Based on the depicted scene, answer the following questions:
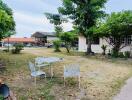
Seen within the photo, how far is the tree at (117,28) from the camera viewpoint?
94.7 feet

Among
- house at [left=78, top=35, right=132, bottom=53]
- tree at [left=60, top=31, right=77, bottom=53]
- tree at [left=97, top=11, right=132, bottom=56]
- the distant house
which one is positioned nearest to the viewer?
tree at [left=97, top=11, right=132, bottom=56]

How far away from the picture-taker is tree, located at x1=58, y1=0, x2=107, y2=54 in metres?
33.3

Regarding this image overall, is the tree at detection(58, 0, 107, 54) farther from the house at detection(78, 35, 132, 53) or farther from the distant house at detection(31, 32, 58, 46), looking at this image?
the distant house at detection(31, 32, 58, 46)

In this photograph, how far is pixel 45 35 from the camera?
75.1 metres

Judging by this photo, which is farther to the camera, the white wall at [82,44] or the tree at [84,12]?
the white wall at [82,44]

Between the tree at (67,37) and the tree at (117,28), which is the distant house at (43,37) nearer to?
the tree at (67,37)

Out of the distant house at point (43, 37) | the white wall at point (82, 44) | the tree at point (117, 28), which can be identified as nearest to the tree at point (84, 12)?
the tree at point (117, 28)

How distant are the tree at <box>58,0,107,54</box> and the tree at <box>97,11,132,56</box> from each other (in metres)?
2.19

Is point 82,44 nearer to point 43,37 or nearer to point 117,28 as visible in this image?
point 117,28

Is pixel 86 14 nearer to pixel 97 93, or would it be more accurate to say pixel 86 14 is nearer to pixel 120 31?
pixel 120 31

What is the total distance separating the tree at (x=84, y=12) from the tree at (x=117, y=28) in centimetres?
219

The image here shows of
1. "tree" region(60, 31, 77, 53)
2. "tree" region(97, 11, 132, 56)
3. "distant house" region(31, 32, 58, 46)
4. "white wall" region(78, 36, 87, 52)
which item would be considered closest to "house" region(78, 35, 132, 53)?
"white wall" region(78, 36, 87, 52)

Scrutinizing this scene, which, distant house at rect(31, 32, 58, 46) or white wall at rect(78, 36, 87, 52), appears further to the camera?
distant house at rect(31, 32, 58, 46)

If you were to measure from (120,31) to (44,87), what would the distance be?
18.8 metres
